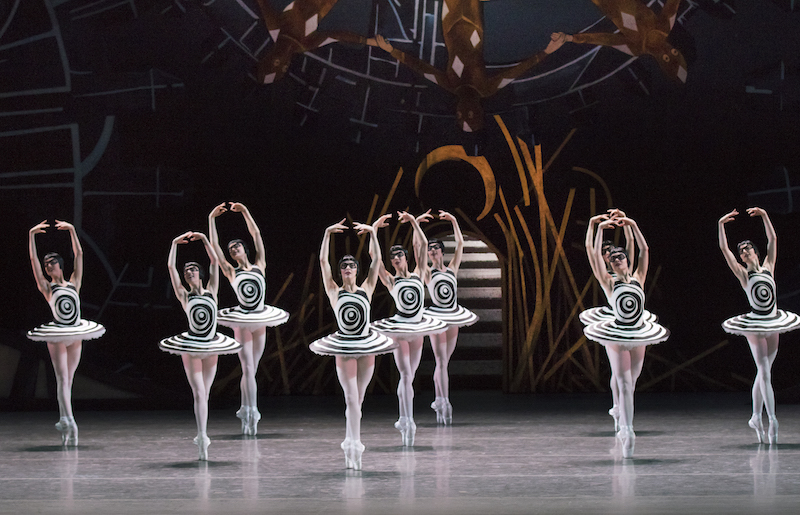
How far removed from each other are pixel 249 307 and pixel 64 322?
1586 millimetres

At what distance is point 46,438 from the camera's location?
401 inches

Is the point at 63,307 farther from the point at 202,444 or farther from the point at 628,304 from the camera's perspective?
the point at 628,304

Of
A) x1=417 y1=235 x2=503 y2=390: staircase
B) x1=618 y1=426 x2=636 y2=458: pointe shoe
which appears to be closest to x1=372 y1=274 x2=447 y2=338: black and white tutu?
x1=618 y1=426 x2=636 y2=458: pointe shoe

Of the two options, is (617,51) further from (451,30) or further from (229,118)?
(229,118)

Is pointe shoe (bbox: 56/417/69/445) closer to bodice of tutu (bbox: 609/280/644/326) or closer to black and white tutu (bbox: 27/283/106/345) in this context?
black and white tutu (bbox: 27/283/106/345)

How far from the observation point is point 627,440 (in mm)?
8461

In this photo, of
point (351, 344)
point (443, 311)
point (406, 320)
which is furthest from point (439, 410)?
point (351, 344)

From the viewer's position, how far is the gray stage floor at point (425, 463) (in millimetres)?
7074

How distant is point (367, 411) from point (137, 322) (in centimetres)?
281

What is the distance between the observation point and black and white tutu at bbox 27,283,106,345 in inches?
377

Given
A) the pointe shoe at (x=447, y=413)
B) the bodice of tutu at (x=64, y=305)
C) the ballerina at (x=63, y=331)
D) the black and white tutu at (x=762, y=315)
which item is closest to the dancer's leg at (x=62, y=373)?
the ballerina at (x=63, y=331)

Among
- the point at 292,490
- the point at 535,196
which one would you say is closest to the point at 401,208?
the point at 535,196

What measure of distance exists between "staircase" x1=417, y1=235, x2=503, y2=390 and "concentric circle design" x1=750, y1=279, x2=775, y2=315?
411 centimetres

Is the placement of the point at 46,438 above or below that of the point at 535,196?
below
